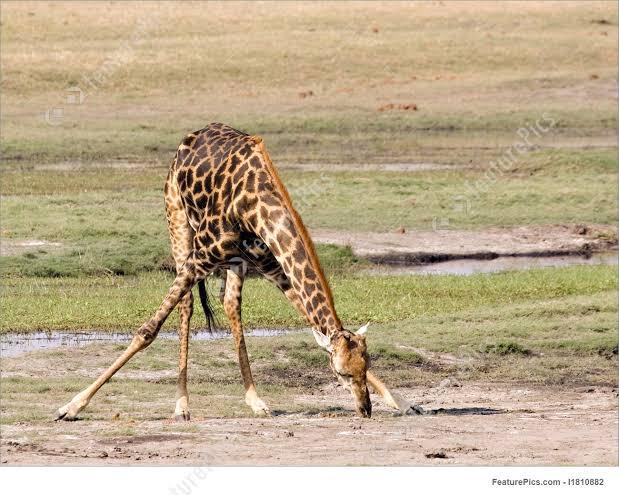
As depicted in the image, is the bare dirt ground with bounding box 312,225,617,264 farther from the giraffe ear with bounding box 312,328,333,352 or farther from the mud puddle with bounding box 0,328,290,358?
the giraffe ear with bounding box 312,328,333,352

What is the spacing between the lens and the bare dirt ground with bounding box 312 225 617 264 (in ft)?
64.7

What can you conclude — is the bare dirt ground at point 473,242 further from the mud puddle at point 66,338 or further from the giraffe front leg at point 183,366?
the giraffe front leg at point 183,366

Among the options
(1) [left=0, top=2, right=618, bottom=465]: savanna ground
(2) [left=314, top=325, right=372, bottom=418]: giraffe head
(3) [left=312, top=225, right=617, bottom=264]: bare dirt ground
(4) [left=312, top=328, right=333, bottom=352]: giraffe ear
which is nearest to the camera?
(2) [left=314, top=325, right=372, bottom=418]: giraffe head

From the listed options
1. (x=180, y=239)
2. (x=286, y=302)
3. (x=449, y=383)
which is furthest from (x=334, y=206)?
(x=180, y=239)

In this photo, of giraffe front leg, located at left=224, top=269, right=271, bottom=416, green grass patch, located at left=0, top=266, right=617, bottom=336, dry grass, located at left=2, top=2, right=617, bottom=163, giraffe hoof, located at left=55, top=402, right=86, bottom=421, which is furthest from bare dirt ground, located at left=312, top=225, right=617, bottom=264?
giraffe hoof, located at left=55, top=402, right=86, bottom=421

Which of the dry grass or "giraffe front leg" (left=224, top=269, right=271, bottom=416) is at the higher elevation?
"giraffe front leg" (left=224, top=269, right=271, bottom=416)

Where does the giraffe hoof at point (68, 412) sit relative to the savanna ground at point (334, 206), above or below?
above

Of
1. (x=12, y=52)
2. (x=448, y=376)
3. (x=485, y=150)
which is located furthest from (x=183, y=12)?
(x=448, y=376)

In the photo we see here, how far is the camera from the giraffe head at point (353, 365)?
9523mm

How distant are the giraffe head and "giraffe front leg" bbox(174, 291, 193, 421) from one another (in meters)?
1.70

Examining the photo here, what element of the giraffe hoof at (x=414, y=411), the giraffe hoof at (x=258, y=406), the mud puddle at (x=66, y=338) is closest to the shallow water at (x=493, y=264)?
the mud puddle at (x=66, y=338)

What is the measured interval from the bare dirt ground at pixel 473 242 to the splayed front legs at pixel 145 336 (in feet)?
27.5

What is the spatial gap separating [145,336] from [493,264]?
373 inches

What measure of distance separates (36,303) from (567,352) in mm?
5633
